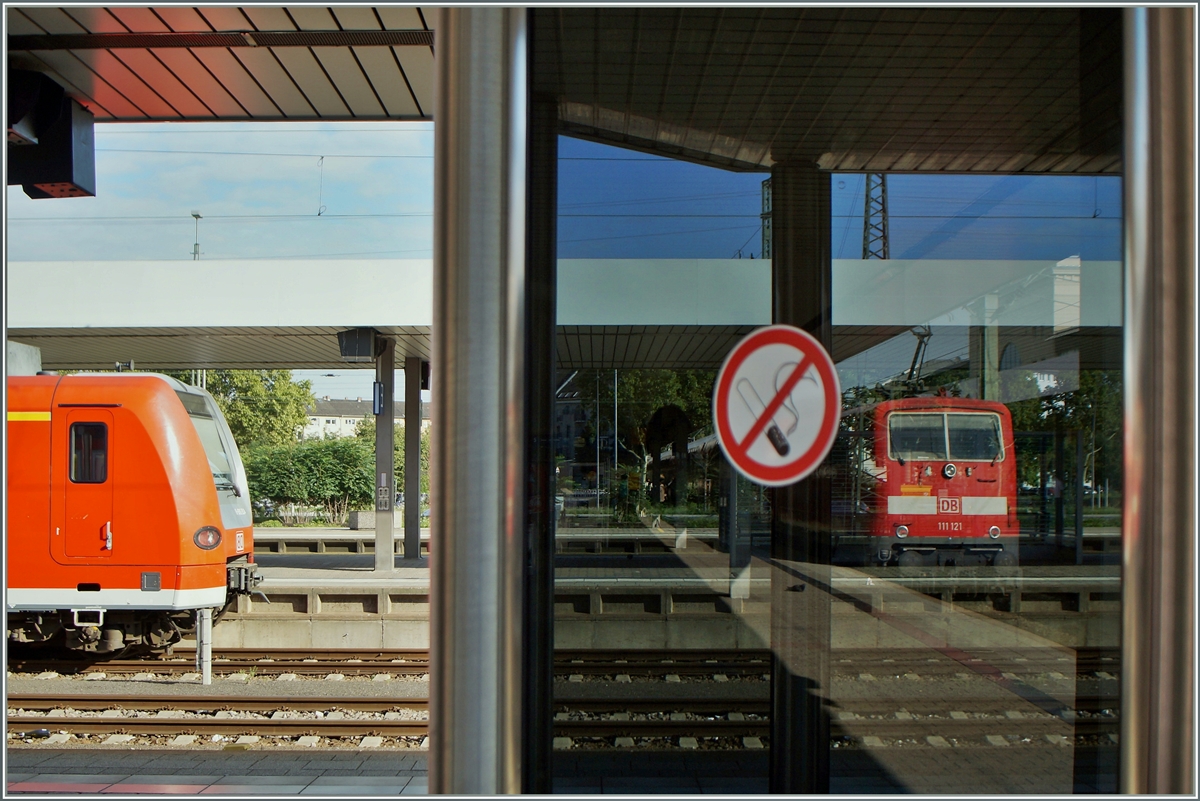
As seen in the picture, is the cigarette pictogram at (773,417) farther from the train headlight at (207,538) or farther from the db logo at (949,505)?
the train headlight at (207,538)

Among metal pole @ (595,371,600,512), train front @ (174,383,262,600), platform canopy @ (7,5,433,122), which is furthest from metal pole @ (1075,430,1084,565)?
train front @ (174,383,262,600)

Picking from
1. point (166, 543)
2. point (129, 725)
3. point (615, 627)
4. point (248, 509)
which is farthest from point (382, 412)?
point (615, 627)

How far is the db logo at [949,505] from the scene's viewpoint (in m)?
2.50

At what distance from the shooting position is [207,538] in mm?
7531

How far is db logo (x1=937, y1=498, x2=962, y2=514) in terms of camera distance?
2.50m

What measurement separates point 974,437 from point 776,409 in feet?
2.30

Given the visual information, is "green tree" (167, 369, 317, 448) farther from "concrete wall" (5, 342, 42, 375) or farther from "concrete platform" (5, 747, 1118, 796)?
"concrete platform" (5, 747, 1118, 796)

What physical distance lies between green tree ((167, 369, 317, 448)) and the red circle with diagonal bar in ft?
126

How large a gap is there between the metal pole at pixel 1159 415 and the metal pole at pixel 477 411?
1.70 m

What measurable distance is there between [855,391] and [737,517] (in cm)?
56

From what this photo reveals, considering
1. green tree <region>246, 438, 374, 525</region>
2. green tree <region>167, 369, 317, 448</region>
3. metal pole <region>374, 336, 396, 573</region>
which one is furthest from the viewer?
green tree <region>167, 369, 317, 448</region>

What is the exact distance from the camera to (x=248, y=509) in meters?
8.65

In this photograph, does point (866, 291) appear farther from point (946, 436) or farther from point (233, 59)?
Result: point (233, 59)

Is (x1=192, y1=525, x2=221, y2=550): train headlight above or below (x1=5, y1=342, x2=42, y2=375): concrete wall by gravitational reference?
below
